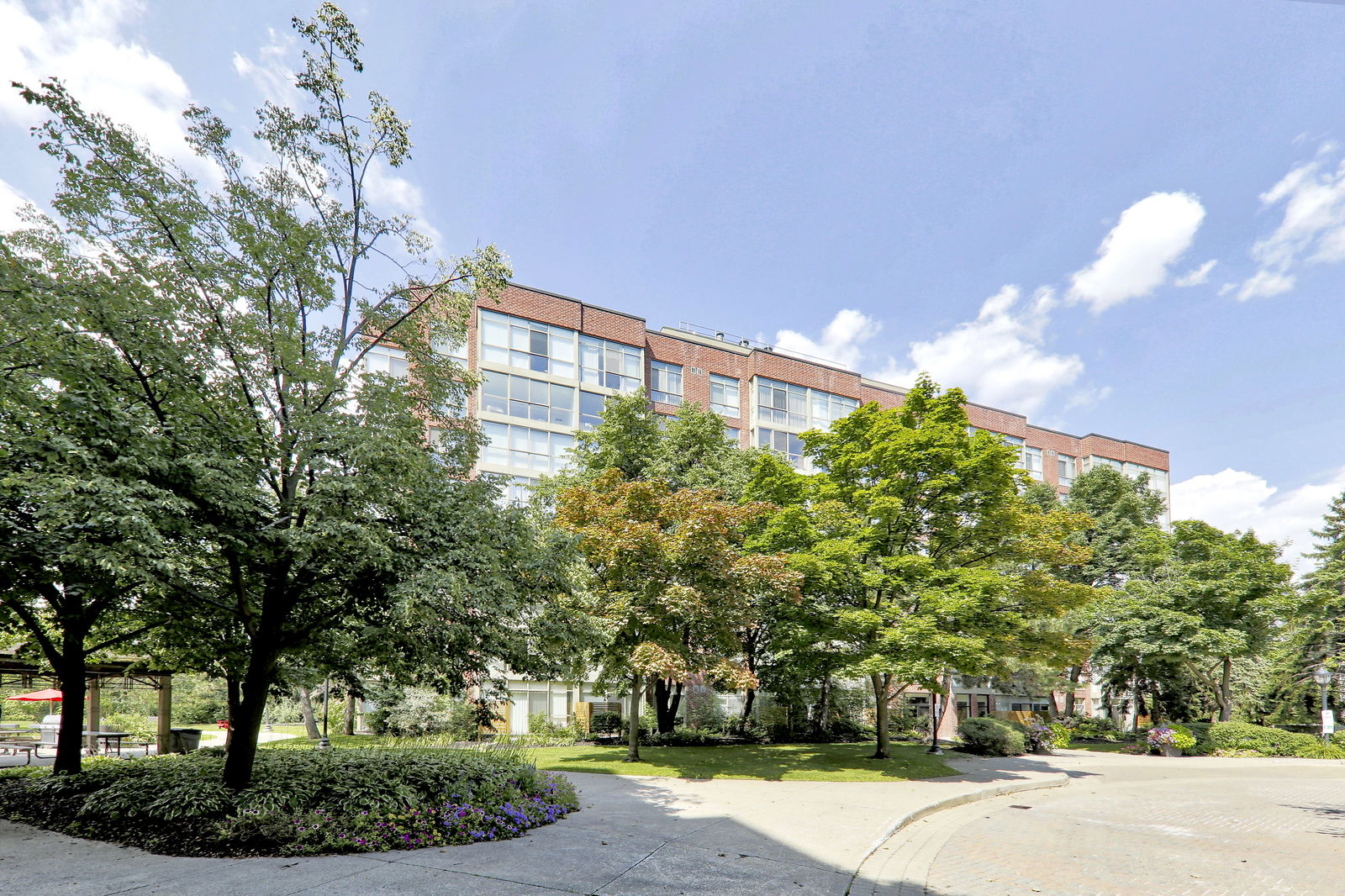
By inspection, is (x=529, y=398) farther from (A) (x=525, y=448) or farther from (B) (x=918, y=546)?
(B) (x=918, y=546)

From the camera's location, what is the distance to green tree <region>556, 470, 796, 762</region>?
1711 centimetres

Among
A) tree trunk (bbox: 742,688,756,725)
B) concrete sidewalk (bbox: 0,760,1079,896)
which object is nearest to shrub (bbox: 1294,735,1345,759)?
tree trunk (bbox: 742,688,756,725)

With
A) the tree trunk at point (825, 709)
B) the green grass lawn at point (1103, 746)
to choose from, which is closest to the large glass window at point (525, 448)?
the tree trunk at point (825, 709)

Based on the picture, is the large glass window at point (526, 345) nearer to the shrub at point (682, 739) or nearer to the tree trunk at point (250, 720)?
the shrub at point (682, 739)

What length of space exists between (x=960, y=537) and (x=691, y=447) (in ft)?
36.3

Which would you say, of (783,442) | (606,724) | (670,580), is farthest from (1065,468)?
(670,580)

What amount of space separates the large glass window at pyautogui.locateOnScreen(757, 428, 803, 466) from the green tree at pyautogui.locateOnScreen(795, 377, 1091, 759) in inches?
758

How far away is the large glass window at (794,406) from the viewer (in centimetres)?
4212

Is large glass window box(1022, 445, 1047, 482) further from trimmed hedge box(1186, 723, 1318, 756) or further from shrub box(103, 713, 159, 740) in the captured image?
shrub box(103, 713, 159, 740)

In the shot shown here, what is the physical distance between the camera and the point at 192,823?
903 centimetres

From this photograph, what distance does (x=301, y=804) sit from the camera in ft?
30.5

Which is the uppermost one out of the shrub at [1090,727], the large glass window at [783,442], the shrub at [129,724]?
the large glass window at [783,442]

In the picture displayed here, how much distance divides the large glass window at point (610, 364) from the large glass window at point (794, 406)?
777 cm

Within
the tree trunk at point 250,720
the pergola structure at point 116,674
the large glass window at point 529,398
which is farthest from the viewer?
the large glass window at point 529,398
